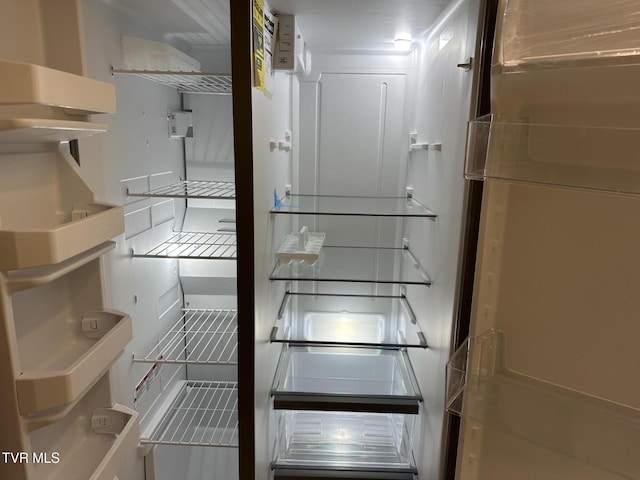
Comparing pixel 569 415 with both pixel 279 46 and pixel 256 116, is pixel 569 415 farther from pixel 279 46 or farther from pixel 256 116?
pixel 279 46

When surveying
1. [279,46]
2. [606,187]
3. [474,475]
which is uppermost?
[279,46]

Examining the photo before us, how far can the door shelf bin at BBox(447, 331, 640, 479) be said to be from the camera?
0.83 meters

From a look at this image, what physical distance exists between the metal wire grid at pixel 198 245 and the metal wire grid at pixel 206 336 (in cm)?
36

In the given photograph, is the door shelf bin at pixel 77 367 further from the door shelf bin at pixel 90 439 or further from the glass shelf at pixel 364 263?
the glass shelf at pixel 364 263

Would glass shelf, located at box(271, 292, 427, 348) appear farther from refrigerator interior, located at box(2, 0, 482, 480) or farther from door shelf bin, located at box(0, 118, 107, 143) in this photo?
door shelf bin, located at box(0, 118, 107, 143)

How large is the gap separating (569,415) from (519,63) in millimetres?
729

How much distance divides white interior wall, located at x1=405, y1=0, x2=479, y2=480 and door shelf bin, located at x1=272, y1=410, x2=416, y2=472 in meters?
0.19

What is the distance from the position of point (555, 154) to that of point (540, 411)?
550mm

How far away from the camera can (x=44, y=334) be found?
0.87 metres

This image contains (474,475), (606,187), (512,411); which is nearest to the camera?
(606,187)

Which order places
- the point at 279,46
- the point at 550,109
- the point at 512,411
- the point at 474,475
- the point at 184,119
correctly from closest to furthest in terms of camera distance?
the point at 550,109
the point at 512,411
the point at 474,475
the point at 279,46
the point at 184,119

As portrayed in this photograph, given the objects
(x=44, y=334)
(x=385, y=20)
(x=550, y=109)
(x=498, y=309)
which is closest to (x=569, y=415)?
(x=498, y=309)

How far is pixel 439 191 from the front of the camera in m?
1.42

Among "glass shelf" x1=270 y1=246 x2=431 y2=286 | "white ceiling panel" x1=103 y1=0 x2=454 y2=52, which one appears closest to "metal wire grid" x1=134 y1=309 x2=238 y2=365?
"glass shelf" x1=270 y1=246 x2=431 y2=286
